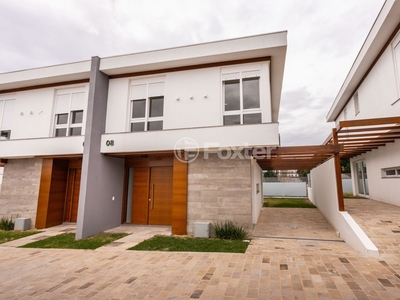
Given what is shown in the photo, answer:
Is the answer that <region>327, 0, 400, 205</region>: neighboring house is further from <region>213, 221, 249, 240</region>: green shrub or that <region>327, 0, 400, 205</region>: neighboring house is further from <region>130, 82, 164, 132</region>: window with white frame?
<region>130, 82, 164, 132</region>: window with white frame

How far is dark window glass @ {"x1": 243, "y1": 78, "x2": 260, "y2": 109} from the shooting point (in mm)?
7410

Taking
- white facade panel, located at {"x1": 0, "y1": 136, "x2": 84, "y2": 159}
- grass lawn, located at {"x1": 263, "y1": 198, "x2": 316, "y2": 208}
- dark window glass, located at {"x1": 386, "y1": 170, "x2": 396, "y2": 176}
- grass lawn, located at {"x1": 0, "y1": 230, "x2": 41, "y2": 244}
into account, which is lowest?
grass lawn, located at {"x1": 0, "y1": 230, "x2": 41, "y2": 244}

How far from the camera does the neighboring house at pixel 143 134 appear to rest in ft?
23.9

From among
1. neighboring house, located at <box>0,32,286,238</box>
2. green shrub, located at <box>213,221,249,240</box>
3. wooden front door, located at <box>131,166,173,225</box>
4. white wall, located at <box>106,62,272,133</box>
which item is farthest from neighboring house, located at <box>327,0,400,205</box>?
wooden front door, located at <box>131,166,173,225</box>

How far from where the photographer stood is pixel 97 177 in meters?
8.05

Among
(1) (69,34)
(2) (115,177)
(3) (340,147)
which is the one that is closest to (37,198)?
(2) (115,177)

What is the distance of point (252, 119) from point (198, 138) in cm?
196

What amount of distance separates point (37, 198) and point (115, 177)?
11.8ft

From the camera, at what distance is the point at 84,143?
7.83 meters

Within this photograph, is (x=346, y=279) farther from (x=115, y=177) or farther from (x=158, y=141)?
(x=115, y=177)

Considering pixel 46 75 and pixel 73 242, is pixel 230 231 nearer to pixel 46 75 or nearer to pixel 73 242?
pixel 73 242

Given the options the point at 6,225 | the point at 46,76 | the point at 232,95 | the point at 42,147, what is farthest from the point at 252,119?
the point at 6,225

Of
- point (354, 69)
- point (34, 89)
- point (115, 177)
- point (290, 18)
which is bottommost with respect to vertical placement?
point (115, 177)

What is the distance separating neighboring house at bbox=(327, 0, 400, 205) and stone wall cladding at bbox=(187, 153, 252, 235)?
11.2 feet
